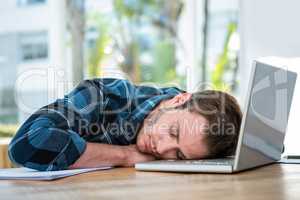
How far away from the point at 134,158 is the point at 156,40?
10.4 feet

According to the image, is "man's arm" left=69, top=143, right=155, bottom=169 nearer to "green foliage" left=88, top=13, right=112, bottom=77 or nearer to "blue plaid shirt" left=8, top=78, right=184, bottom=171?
"blue plaid shirt" left=8, top=78, right=184, bottom=171

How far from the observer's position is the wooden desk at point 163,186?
840mm

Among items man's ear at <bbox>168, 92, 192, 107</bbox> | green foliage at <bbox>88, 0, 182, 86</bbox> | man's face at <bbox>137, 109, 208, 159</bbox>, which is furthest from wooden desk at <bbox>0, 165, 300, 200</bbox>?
green foliage at <bbox>88, 0, 182, 86</bbox>

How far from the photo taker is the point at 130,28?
434 centimetres

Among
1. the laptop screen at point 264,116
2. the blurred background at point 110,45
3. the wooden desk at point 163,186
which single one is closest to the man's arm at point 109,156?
the wooden desk at point 163,186

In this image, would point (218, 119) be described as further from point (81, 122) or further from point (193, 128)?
point (81, 122)

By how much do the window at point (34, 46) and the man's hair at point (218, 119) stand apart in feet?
9.13

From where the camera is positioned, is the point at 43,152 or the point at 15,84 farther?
the point at 15,84

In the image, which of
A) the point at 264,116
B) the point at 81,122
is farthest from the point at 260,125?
the point at 81,122

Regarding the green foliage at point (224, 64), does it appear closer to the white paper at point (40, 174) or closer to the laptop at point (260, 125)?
the laptop at point (260, 125)

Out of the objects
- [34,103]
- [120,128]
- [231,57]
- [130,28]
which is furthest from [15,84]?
[120,128]

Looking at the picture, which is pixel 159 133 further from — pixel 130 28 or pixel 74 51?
pixel 130 28

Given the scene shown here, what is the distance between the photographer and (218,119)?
1249mm

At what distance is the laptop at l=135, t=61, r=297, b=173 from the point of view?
106cm
